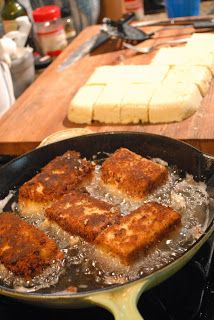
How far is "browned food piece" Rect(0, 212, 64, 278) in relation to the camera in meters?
0.74

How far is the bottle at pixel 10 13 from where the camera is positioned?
1924mm

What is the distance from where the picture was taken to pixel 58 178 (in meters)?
0.96

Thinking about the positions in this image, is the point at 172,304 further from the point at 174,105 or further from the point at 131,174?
the point at 174,105

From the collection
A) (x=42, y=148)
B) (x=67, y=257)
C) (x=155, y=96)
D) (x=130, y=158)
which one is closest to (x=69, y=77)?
(x=155, y=96)

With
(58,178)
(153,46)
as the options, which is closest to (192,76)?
(153,46)

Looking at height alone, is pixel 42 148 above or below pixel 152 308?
above

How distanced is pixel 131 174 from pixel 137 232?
0.63ft

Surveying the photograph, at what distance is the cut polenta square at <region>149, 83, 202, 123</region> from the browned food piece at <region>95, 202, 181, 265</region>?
1.71 feet

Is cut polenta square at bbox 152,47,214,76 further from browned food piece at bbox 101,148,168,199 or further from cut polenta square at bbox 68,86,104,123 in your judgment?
browned food piece at bbox 101,148,168,199

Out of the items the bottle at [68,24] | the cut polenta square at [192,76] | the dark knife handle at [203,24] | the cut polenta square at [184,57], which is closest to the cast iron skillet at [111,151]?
the cut polenta square at [192,76]

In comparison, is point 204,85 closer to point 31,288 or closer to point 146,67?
point 146,67

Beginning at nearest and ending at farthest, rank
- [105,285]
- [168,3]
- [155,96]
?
[105,285] → [155,96] → [168,3]

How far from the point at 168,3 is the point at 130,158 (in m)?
1.40

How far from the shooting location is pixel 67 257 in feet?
2.56
